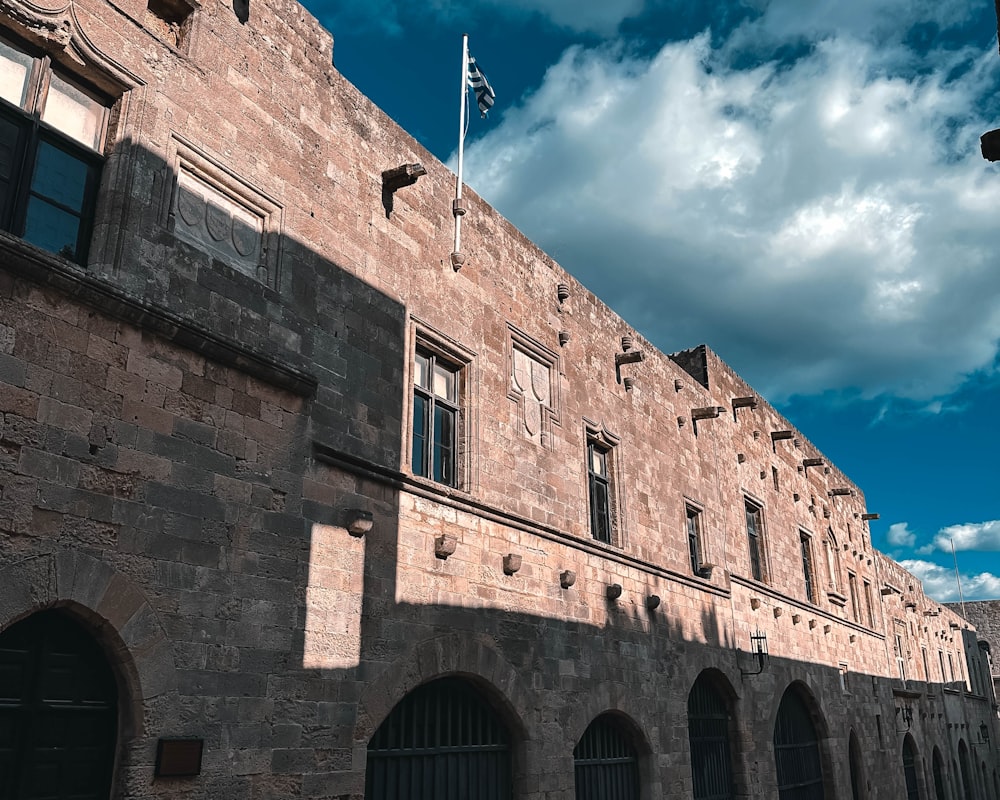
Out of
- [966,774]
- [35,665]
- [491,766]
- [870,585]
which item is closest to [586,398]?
[491,766]

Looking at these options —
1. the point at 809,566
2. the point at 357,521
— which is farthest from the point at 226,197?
the point at 809,566

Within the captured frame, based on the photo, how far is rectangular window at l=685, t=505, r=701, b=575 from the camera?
13797 millimetres

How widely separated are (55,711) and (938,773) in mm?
30011

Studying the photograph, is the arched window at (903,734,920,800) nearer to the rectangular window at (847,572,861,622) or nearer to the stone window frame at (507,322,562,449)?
the rectangular window at (847,572,861,622)

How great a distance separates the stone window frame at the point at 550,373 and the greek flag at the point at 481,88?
2.64 metres

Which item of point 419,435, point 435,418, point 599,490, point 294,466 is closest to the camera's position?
point 294,466

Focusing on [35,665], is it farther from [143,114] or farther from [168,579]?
[143,114]

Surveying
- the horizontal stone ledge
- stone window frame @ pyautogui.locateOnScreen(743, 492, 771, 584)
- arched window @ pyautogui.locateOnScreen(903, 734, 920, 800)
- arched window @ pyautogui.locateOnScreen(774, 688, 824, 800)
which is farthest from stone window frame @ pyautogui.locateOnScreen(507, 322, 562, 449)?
arched window @ pyautogui.locateOnScreen(903, 734, 920, 800)

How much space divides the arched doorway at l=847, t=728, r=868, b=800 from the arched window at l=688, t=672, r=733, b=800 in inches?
270

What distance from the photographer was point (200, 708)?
5.78 metres

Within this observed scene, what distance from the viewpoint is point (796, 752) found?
16078 millimetres

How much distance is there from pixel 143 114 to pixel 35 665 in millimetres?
3873

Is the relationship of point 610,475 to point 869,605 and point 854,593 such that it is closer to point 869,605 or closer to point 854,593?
point 854,593

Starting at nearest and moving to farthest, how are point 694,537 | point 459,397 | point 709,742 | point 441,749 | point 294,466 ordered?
1. point 294,466
2. point 441,749
3. point 459,397
4. point 709,742
5. point 694,537
